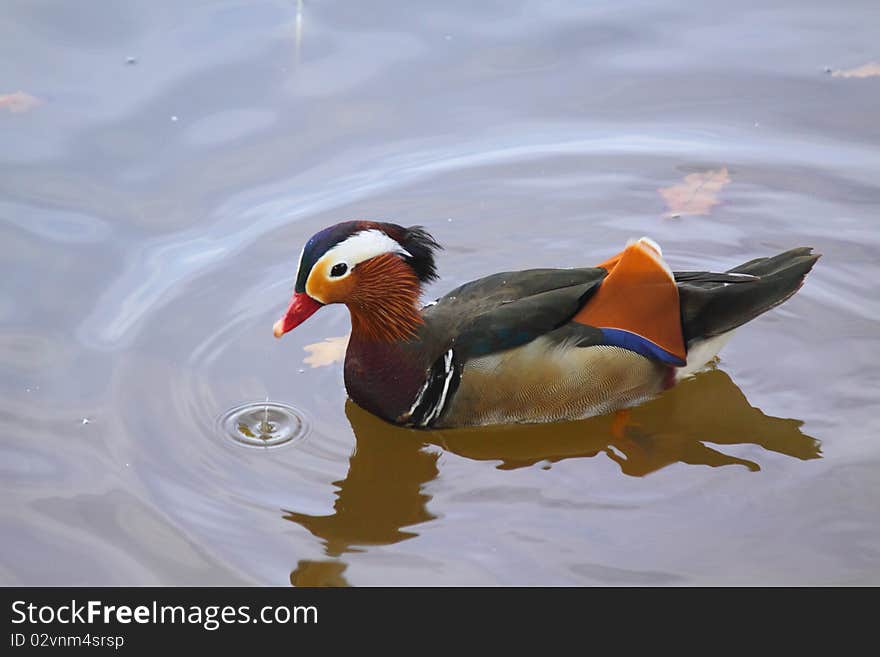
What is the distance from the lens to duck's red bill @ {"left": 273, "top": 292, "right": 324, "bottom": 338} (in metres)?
4.66

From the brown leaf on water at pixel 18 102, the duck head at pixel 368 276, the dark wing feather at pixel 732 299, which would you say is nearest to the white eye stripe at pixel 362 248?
the duck head at pixel 368 276

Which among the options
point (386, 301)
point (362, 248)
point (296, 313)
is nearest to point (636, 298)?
point (386, 301)

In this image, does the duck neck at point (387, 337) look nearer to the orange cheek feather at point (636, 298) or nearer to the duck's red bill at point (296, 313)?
the duck's red bill at point (296, 313)

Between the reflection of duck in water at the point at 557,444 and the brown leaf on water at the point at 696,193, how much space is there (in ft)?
4.66

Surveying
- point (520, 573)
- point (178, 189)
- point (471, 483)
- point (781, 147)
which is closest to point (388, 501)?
point (471, 483)

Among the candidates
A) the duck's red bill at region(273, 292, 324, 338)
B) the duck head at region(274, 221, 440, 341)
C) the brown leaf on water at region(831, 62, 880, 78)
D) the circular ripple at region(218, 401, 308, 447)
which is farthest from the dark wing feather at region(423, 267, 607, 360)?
the brown leaf on water at region(831, 62, 880, 78)

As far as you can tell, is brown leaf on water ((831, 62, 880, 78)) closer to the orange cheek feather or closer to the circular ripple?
the orange cheek feather

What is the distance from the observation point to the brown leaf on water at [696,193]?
620 cm

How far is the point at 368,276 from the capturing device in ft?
15.8

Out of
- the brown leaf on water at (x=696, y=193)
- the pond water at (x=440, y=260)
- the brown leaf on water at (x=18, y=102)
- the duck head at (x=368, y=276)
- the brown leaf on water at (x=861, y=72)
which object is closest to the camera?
the pond water at (x=440, y=260)

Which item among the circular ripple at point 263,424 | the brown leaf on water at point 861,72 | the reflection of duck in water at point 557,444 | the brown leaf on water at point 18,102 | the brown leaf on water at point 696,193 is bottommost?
the reflection of duck in water at point 557,444

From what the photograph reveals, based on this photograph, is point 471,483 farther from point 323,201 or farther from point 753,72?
point 753,72

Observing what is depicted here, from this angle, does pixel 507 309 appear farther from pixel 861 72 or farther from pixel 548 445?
pixel 861 72

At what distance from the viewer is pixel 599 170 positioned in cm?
646
